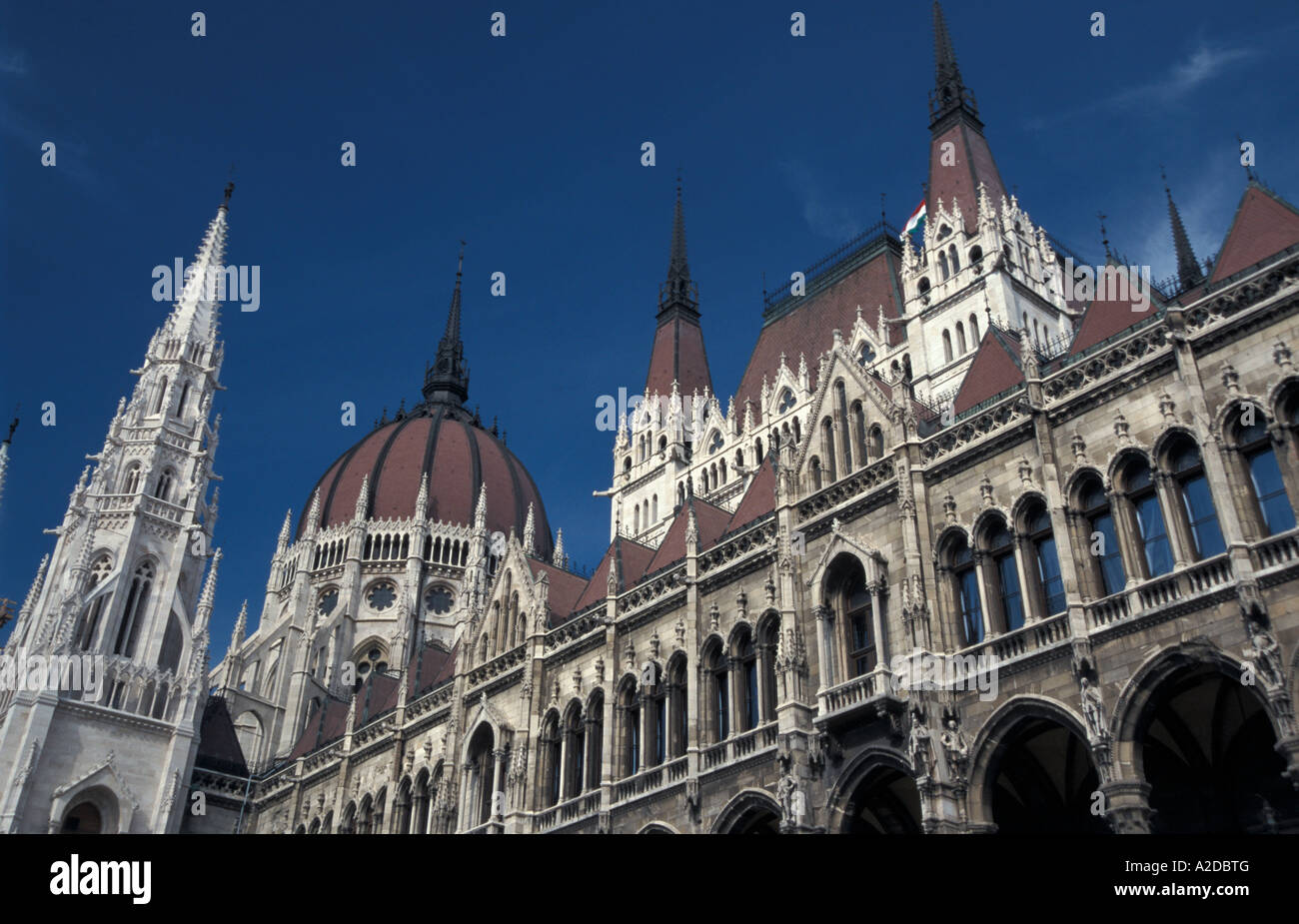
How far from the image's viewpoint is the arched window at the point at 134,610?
4772 centimetres

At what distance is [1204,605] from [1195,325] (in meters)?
5.66

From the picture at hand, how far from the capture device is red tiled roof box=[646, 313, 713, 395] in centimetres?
5784

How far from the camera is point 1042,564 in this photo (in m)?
23.4

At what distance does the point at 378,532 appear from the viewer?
68.2 m

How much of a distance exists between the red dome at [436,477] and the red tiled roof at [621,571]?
32.5m

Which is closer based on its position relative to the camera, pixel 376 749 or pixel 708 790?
pixel 708 790

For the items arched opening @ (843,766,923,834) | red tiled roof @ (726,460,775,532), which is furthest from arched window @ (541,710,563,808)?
arched opening @ (843,766,923,834)

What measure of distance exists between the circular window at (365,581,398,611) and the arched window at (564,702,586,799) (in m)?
35.2

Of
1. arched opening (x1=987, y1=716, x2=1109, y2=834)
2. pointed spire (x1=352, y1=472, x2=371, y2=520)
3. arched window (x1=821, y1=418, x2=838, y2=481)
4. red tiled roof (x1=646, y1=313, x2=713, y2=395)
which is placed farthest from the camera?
pointed spire (x1=352, y1=472, x2=371, y2=520)

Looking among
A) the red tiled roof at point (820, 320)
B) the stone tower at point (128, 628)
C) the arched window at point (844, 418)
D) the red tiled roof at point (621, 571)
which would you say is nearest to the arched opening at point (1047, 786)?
the arched window at point (844, 418)

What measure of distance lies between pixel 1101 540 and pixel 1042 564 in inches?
54.3

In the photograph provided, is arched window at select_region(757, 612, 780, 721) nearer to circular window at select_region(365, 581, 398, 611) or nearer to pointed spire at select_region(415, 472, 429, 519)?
circular window at select_region(365, 581, 398, 611)
